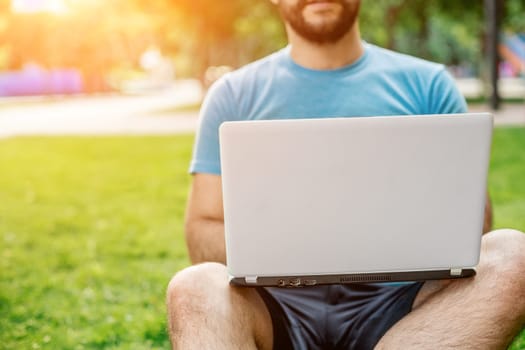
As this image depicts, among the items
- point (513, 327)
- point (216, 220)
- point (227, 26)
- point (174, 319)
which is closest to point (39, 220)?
point (216, 220)

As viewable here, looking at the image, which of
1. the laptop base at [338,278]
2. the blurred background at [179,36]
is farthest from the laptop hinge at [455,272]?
the blurred background at [179,36]

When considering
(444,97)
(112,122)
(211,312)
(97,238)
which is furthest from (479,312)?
(112,122)

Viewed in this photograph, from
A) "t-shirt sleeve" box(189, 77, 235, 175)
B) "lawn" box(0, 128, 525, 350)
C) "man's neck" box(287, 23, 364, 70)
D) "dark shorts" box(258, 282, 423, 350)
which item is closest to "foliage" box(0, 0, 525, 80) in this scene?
"lawn" box(0, 128, 525, 350)

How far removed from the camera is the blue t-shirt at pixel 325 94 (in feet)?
7.50

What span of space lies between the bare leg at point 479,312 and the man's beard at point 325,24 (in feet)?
2.93

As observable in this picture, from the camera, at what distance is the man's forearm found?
7.16 feet

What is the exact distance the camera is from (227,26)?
18.8 meters

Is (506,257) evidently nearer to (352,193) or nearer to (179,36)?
(352,193)

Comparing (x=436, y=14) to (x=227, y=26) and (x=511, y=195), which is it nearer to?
(x=227, y=26)

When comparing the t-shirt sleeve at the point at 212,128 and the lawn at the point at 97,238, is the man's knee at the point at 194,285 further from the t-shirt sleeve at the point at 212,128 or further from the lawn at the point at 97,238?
the lawn at the point at 97,238

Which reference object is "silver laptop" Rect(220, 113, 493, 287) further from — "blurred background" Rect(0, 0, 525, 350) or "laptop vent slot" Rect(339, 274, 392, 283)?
"blurred background" Rect(0, 0, 525, 350)

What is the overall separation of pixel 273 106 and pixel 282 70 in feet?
0.46

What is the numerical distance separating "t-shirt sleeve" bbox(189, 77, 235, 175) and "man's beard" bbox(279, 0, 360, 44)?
30 centimetres

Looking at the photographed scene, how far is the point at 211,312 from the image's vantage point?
5.67 feet
